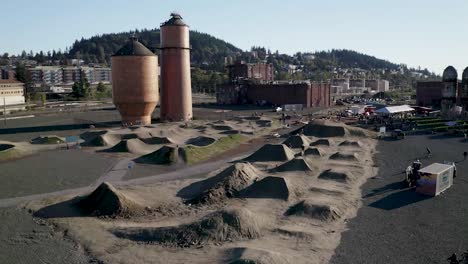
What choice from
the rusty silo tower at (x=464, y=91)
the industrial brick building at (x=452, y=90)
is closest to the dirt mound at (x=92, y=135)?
the industrial brick building at (x=452, y=90)

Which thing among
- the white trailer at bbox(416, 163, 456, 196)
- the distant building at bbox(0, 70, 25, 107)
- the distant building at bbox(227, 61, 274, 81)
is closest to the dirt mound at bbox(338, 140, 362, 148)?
the white trailer at bbox(416, 163, 456, 196)

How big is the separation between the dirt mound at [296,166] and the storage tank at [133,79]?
31.4 m

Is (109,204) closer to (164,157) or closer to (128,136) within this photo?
(164,157)

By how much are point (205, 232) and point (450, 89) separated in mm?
64455

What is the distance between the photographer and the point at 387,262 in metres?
16.4

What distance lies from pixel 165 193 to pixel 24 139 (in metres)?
33.0

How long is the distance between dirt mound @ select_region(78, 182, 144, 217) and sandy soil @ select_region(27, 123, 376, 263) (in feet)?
1.76

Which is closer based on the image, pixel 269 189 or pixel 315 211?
pixel 315 211

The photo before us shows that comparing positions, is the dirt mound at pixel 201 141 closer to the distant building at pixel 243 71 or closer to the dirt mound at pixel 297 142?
the dirt mound at pixel 297 142

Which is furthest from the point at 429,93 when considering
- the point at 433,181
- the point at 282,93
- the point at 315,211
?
the point at 315,211

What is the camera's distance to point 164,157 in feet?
Answer: 118

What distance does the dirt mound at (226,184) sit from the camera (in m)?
24.4

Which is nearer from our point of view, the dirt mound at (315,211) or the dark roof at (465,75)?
the dirt mound at (315,211)

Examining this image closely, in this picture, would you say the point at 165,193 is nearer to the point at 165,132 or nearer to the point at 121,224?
the point at 121,224
